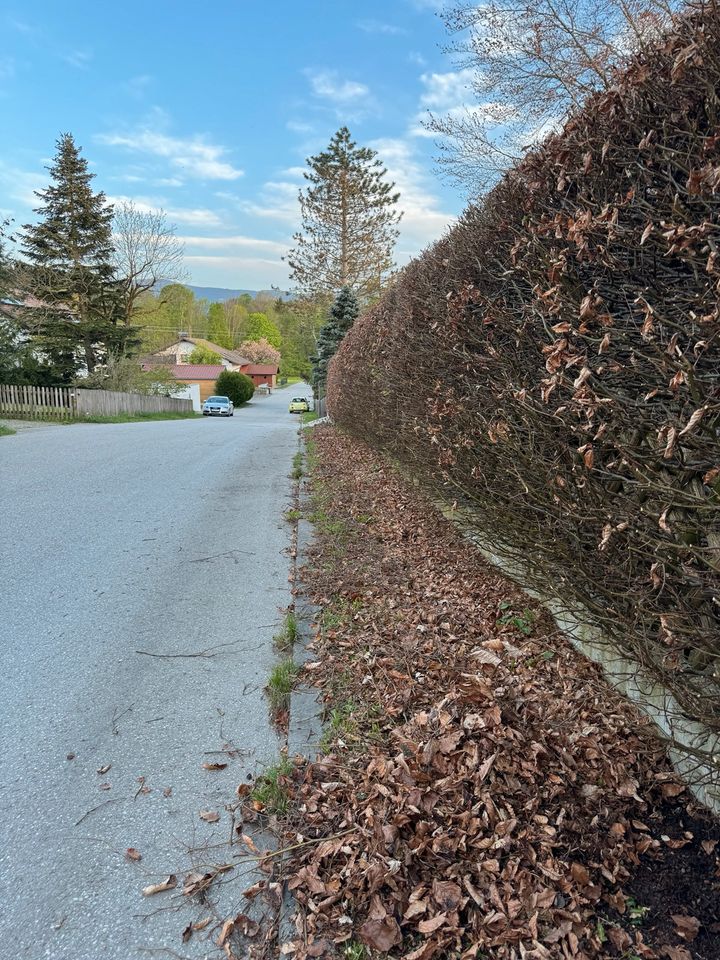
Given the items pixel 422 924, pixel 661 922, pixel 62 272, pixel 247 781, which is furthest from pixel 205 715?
pixel 62 272

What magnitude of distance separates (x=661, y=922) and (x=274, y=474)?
8555 millimetres

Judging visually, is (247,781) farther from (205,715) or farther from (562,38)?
(562,38)

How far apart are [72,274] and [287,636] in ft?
92.2

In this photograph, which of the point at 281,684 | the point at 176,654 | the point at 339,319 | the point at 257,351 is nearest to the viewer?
the point at 281,684

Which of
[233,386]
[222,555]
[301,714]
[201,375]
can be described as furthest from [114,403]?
[201,375]

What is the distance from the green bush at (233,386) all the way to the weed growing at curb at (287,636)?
41505 mm

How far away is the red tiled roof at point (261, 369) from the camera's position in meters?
77.4

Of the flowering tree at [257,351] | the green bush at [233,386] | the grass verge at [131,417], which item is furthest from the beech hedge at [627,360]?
the flowering tree at [257,351]

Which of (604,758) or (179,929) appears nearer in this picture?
(179,929)

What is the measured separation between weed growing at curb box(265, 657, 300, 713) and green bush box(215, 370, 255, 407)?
138ft

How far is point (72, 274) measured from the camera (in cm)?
2608

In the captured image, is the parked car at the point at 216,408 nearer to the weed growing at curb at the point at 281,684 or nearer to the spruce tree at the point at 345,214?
the spruce tree at the point at 345,214

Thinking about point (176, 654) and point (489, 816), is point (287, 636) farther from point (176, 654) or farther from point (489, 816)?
point (489, 816)

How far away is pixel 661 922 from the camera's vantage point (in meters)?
1.70
